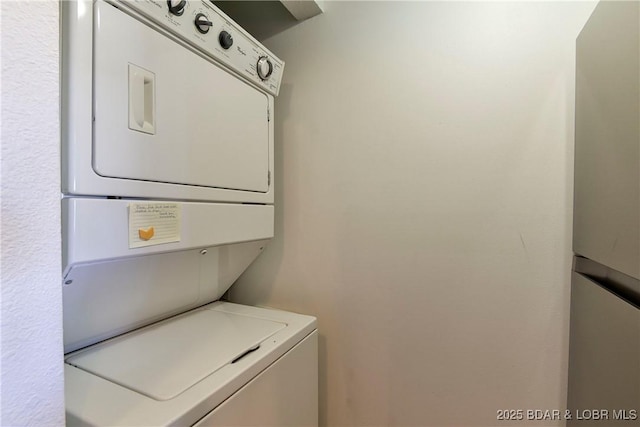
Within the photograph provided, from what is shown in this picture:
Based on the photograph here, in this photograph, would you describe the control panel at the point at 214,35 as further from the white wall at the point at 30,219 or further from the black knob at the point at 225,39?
the white wall at the point at 30,219

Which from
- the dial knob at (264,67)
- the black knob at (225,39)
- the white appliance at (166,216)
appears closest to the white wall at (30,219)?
the white appliance at (166,216)

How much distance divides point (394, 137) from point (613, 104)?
0.78 metres

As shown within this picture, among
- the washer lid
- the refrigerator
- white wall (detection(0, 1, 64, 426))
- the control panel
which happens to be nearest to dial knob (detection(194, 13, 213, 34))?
the control panel

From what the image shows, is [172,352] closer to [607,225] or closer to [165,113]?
[165,113]

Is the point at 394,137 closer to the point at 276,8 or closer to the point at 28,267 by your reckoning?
the point at 276,8

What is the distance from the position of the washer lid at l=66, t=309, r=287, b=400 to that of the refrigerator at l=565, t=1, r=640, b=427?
110 centimetres

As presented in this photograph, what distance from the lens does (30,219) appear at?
0.50m

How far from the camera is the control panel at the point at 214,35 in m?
0.97

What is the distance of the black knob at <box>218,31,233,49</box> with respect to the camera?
118cm

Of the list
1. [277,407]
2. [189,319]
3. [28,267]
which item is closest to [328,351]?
[277,407]

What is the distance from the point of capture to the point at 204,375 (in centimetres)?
95

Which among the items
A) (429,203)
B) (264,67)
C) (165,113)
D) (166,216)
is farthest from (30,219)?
(429,203)

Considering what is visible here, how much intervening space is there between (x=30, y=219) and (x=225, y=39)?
96 cm

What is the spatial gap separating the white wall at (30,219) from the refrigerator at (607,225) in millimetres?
1238
